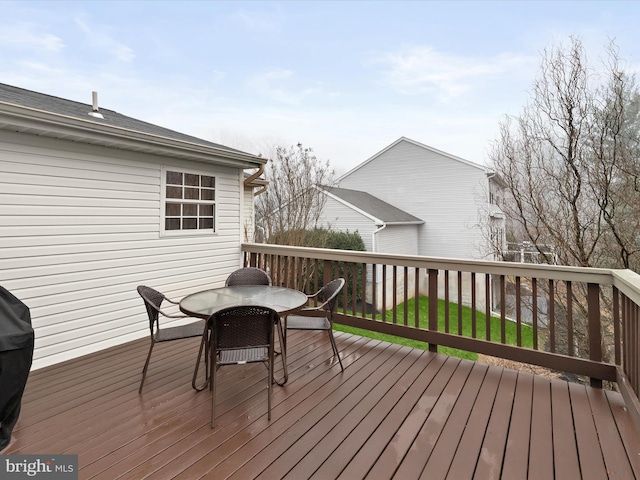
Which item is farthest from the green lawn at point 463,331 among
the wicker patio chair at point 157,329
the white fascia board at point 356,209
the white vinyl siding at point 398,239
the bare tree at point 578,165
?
the wicker patio chair at point 157,329

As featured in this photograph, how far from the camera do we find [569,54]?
17.2 ft

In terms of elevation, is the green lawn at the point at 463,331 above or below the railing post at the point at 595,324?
below

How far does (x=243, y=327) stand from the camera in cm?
228

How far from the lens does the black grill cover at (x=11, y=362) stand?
185 centimetres

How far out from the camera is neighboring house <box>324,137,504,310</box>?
1243 cm

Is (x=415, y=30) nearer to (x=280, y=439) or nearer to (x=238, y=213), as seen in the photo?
(x=238, y=213)

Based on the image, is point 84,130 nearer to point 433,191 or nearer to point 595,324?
point 595,324

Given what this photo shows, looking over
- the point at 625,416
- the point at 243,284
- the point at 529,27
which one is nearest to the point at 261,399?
the point at 243,284

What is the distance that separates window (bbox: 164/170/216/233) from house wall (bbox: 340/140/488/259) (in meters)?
10.6

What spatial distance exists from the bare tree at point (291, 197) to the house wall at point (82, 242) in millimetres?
4923

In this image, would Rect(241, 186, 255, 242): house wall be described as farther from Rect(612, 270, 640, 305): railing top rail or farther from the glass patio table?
Rect(612, 270, 640, 305): railing top rail

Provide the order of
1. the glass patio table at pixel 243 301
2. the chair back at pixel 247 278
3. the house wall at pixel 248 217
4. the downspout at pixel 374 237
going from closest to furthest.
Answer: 1. the glass patio table at pixel 243 301
2. the chair back at pixel 247 278
3. the house wall at pixel 248 217
4. the downspout at pixel 374 237

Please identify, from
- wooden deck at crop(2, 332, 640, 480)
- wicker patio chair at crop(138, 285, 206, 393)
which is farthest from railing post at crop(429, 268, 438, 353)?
wicker patio chair at crop(138, 285, 206, 393)

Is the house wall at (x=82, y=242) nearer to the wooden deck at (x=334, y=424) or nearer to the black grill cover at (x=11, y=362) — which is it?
the wooden deck at (x=334, y=424)
